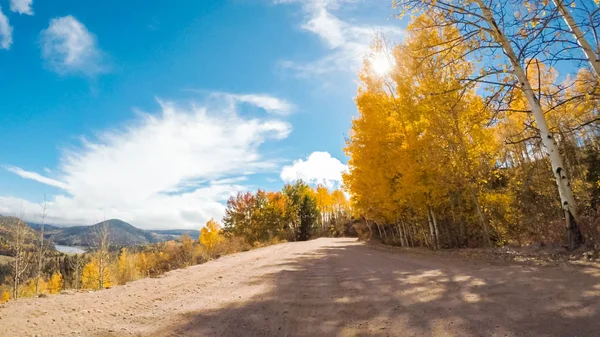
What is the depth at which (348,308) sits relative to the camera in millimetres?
4707

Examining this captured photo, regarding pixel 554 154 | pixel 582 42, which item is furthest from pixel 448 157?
pixel 582 42

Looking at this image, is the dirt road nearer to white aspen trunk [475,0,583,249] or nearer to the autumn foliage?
white aspen trunk [475,0,583,249]

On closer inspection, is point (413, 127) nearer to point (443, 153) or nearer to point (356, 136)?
point (443, 153)

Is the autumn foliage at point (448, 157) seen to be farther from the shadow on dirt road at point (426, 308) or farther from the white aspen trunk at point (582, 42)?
the shadow on dirt road at point (426, 308)

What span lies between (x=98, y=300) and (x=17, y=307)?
1.17 m

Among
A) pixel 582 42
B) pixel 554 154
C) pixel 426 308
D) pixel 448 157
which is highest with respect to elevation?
pixel 582 42

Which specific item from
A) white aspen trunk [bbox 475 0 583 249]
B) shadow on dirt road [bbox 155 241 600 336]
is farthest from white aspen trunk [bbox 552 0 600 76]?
shadow on dirt road [bbox 155 241 600 336]

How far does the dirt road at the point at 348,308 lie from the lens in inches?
146

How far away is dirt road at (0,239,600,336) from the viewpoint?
3701 mm

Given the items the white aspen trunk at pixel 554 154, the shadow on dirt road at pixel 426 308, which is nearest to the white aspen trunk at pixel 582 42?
the white aspen trunk at pixel 554 154

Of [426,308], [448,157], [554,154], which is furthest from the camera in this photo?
[448,157]

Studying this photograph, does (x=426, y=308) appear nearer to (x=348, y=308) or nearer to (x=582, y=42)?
(x=348, y=308)

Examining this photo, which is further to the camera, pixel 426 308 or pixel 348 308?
pixel 348 308

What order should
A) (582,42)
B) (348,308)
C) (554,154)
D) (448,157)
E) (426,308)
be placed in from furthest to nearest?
(448,157), (554,154), (582,42), (348,308), (426,308)
